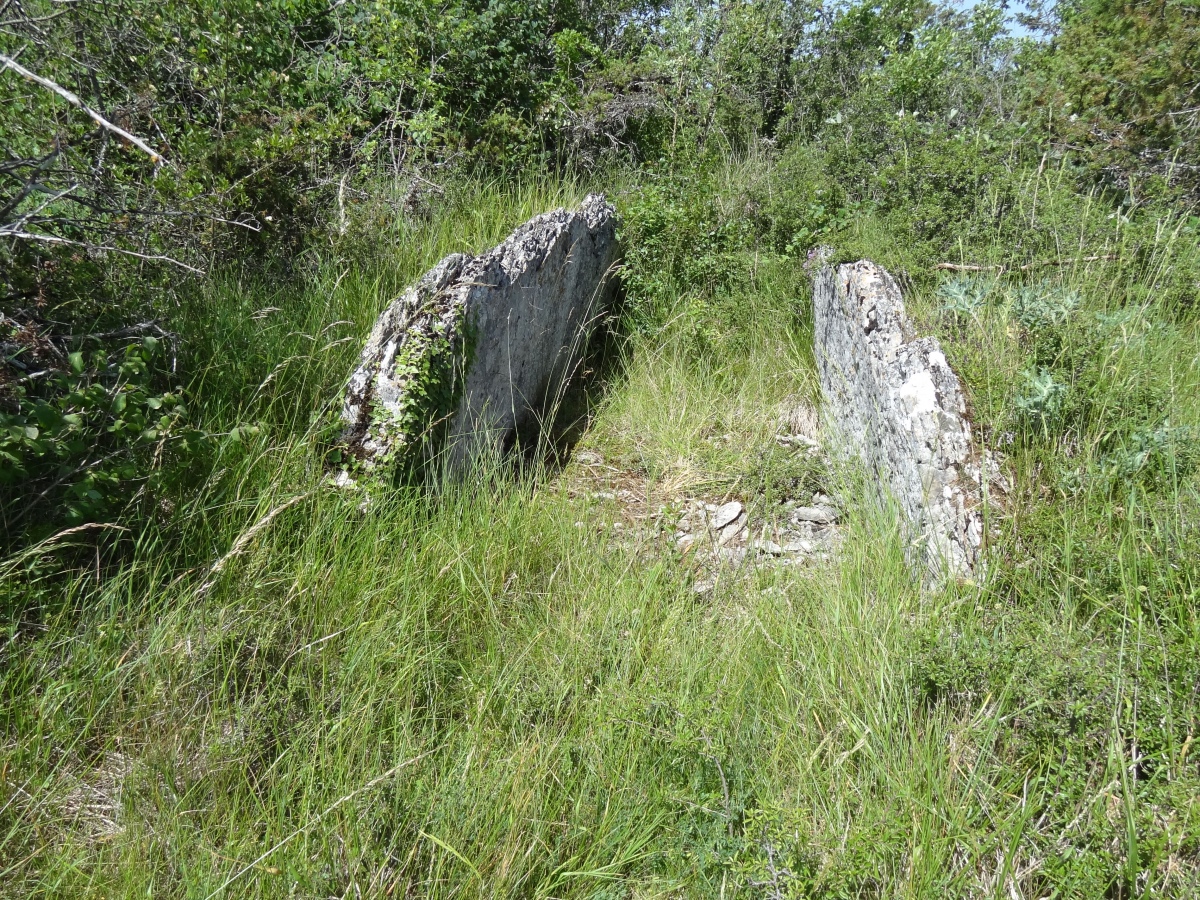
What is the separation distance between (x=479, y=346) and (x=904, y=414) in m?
1.98

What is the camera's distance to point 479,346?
3758mm

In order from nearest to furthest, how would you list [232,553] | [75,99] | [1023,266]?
[75,99] → [232,553] → [1023,266]

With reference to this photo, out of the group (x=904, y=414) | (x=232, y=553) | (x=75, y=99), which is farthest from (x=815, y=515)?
(x=75, y=99)

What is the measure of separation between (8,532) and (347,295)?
200cm

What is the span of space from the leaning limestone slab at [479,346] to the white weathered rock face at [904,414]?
1584 millimetres

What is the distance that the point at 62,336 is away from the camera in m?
2.68

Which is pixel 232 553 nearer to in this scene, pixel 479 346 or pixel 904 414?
pixel 479 346

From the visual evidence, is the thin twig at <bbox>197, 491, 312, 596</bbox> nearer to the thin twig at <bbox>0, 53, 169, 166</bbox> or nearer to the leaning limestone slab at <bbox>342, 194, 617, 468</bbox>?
the leaning limestone slab at <bbox>342, 194, 617, 468</bbox>

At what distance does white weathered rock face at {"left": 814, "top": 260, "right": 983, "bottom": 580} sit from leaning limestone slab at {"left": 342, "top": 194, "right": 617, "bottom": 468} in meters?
1.58

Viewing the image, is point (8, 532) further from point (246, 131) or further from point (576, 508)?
point (246, 131)

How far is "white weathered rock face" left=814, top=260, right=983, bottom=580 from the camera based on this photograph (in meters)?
2.84

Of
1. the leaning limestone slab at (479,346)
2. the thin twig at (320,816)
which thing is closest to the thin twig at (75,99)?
the leaning limestone slab at (479,346)

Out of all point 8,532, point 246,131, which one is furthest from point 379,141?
point 8,532

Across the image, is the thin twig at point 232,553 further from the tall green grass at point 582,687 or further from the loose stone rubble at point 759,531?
the loose stone rubble at point 759,531
